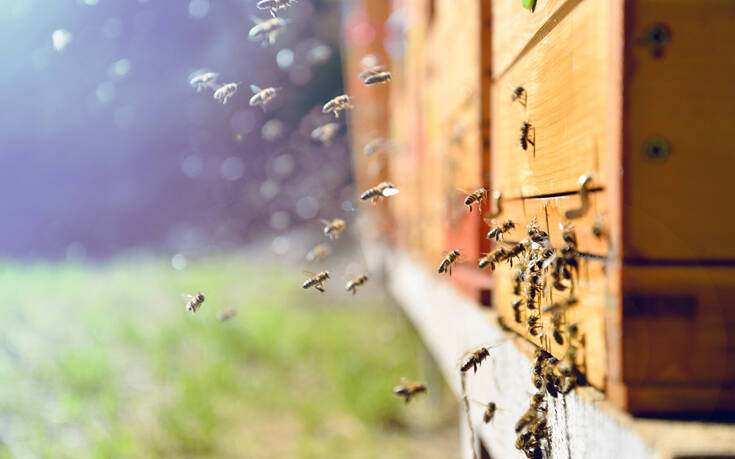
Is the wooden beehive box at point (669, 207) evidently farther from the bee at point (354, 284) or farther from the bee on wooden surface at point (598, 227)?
the bee at point (354, 284)

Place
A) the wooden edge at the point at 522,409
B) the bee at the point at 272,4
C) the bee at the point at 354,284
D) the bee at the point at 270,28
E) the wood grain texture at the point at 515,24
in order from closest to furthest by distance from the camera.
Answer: the wooden edge at the point at 522,409, the wood grain texture at the point at 515,24, the bee at the point at 272,4, the bee at the point at 354,284, the bee at the point at 270,28

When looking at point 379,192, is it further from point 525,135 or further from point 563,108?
point 563,108

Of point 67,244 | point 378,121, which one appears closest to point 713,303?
point 378,121

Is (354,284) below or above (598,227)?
below

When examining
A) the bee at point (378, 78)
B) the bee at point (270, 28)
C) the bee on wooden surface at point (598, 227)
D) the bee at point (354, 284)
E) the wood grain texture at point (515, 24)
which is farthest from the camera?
the bee at point (270, 28)

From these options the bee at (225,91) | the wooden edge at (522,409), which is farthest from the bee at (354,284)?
the bee at (225,91)

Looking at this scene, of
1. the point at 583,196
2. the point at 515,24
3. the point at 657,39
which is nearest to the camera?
the point at 657,39

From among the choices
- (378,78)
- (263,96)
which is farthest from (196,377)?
(378,78)
